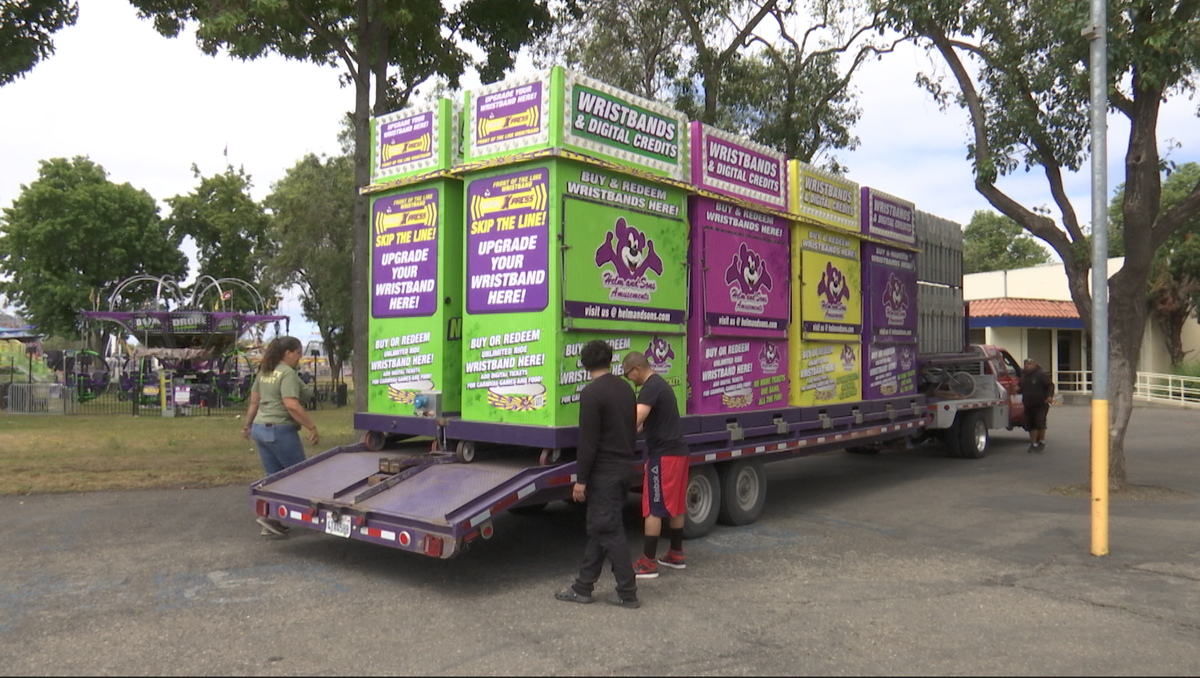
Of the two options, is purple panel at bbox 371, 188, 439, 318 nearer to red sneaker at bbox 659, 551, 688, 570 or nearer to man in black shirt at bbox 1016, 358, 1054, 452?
red sneaker at bbox 659, 551, 688, 570

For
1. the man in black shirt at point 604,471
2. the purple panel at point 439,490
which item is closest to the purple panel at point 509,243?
the man in black shirt at point 604,471

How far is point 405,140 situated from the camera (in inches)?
308

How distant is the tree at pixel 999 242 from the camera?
55.4 meters

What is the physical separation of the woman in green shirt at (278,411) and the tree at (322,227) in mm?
20181

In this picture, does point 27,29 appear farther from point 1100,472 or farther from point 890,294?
point 1100,472

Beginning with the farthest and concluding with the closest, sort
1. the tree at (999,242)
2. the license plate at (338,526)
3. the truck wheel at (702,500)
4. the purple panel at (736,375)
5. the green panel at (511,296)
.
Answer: the tree at (999,242), the purple panel at (736,375), the truck wheel at (702,500), the green panel at (511,296), the license plate at (338,526)

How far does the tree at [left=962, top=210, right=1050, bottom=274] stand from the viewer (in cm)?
5538

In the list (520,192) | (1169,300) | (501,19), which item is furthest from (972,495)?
(1169,300)

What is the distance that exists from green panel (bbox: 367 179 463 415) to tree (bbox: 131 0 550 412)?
7.57ft

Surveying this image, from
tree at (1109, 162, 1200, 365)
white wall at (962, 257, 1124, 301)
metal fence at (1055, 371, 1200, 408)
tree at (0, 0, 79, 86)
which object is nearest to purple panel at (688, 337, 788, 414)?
tree at (0, 0, 79, 86)

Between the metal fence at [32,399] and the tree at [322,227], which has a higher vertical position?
the tree at [322,227]

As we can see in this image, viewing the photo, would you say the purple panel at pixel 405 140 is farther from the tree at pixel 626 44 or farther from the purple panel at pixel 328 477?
the tree at pixel 626 44

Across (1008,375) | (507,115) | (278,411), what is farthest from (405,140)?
(1008,375)

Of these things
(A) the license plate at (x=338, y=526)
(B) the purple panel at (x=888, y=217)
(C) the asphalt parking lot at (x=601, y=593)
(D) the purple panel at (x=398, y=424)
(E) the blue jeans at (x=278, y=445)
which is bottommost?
(C) the asphalt parking lot at (x=601, y=593)
